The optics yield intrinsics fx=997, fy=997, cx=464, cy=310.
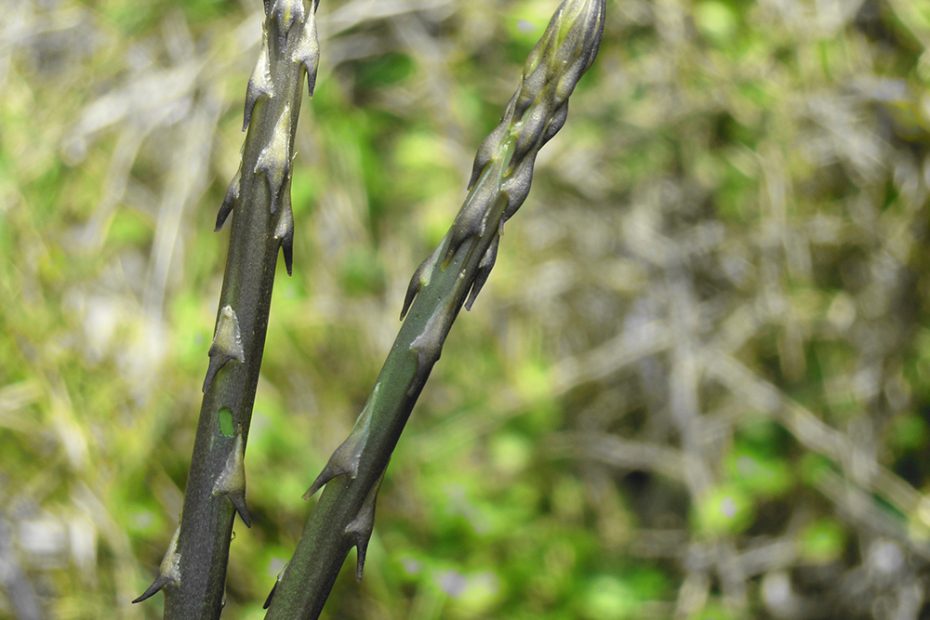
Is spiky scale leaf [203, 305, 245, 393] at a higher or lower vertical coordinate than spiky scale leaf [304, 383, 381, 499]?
higher

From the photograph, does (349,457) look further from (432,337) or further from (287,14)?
(287,14)

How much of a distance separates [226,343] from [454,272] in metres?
0.18

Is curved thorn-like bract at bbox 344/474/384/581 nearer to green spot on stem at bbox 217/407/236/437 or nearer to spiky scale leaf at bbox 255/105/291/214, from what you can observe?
green spot on stem at bbox 217/407/236/437

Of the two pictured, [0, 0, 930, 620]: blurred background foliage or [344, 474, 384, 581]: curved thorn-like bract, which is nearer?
[344, 474, 384, 581]: curved thorn-like bract

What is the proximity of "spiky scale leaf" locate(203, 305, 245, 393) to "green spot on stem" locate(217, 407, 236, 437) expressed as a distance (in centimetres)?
3

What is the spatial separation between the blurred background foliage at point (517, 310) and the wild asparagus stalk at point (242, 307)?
3.92 ft

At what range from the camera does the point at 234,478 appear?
0.76 meters

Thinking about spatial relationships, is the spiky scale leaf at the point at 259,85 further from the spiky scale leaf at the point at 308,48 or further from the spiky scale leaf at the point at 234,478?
the spiky scale leaf at the point at 234,478

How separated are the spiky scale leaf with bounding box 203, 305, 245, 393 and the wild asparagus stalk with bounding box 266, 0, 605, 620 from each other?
106 millimetres

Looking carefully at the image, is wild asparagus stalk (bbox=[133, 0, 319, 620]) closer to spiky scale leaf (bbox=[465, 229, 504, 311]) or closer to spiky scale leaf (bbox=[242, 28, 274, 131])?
spiky scale leaf (bbox=[242, 28, 274, 131])

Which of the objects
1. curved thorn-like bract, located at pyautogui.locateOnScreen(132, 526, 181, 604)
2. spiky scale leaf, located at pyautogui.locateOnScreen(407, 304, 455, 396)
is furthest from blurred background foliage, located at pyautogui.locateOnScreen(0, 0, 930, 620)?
spiky scale leaf, located at pyautogui.locateOnScreen(407, 304, 455, 396)

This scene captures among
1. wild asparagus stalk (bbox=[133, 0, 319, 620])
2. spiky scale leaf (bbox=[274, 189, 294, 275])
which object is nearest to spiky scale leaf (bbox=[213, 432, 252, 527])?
wild asparagus stalk (bbox=[133, 0, 319, 620])

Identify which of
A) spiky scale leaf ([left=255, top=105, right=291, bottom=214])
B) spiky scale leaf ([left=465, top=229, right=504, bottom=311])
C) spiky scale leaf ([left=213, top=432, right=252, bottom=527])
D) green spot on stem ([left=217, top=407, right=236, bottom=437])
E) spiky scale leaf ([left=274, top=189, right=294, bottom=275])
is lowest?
spiky scale leaf ([left=213, top=432, right=252, bottom=527])

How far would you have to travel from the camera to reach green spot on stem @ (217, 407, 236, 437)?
75 centimetres
